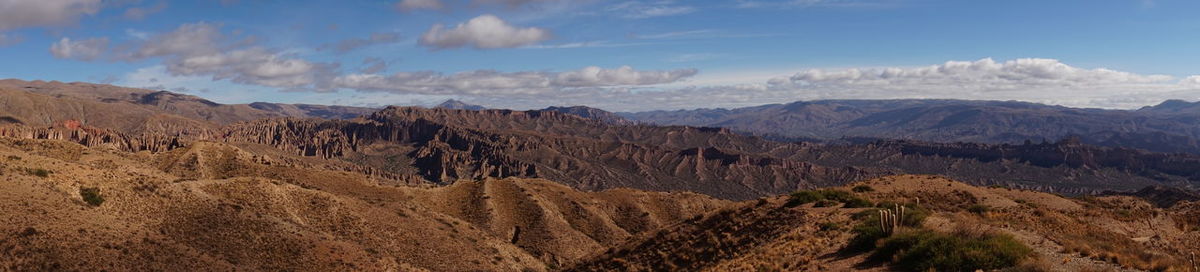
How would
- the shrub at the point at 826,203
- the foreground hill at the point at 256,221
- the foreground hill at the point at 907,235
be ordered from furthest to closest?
the foreground hill at the point at 256,221
the shrub at the point at 826,203
the foreground hill at the point at 907,235

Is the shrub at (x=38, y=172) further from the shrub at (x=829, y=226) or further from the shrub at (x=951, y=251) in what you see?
the shrub at (x=951, y=251)

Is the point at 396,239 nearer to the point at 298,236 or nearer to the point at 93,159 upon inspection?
the point at 298,236

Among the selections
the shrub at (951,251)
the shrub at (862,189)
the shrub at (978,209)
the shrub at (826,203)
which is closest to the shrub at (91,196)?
the shrub at (826,203)

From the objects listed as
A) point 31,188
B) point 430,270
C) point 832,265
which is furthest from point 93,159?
point 832,265

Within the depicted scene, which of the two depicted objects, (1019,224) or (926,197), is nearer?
(1019,224)

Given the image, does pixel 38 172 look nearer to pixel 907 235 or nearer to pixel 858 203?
pixel 858 203

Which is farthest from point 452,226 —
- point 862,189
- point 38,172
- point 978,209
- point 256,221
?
point 978,209
